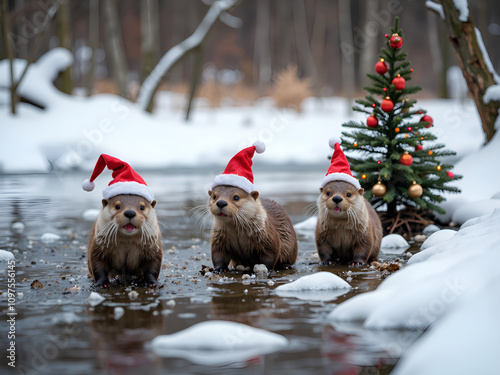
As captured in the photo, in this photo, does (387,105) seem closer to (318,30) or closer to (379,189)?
(379,189)

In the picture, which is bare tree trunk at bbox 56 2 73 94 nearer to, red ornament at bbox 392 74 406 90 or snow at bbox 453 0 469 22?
snow at bbox 453 0 469 22

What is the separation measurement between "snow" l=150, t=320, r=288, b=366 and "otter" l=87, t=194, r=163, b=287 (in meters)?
1.70

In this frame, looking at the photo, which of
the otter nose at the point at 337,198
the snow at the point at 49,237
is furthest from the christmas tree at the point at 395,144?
the snow at the point at 49,237

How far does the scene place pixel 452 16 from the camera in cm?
943

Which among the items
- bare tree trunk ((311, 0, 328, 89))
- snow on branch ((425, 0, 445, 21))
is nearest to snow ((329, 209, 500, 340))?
snow on branch ((425, 0, 445, 21))

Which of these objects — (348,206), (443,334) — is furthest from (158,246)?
(443,334)

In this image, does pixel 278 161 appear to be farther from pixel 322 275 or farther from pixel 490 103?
pixel 322 275

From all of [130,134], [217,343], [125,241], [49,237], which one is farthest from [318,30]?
[217,343]

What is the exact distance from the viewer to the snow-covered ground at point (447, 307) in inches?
112

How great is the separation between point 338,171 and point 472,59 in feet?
14.0

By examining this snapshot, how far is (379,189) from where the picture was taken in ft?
25.2

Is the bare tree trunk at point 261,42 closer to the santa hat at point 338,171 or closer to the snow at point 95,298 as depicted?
the santa hat at point 338,171

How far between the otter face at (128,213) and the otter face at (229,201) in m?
0.63

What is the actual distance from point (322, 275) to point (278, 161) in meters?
14.1
